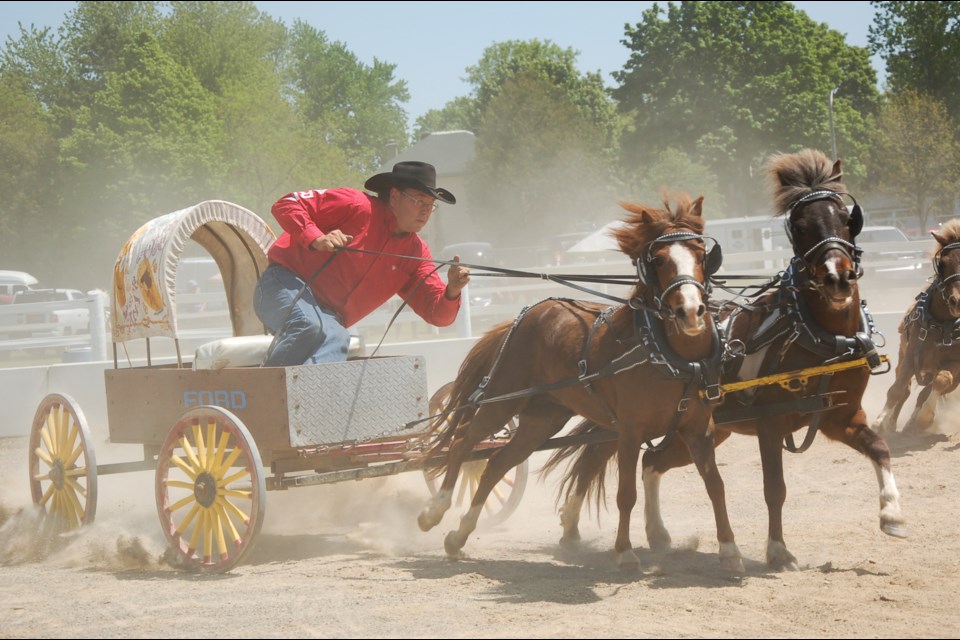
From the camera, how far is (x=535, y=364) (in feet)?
20.8

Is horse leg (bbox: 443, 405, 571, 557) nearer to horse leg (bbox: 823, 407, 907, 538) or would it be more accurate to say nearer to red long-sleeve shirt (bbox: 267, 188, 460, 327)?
red long-sleeve shirt (bbox: 267, 188, 460, 327)

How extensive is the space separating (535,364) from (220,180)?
117 feet

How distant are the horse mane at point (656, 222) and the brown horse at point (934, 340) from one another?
361cm

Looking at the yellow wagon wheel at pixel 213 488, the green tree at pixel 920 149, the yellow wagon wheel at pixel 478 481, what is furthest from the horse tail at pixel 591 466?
the green tree at pixel 920 149

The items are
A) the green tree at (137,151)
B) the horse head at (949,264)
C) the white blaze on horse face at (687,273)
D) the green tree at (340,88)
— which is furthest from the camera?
the green tree at (340,88)

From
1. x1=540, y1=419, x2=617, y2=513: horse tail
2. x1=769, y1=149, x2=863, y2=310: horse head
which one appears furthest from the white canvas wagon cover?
x1=769, y1=149, x2=863, y2=310: horse head

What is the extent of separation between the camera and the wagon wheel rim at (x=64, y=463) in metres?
6.71

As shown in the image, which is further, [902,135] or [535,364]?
[902,135]

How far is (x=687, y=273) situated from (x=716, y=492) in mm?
1183

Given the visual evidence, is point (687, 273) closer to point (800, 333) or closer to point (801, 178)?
point (800, 333)

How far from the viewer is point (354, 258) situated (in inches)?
261

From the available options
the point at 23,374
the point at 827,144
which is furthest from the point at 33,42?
the point at 23,374

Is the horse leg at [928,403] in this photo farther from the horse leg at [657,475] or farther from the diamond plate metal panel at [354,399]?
the diamond plate metal panel at [354,399]

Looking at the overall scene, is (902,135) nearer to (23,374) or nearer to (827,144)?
(827,144)
